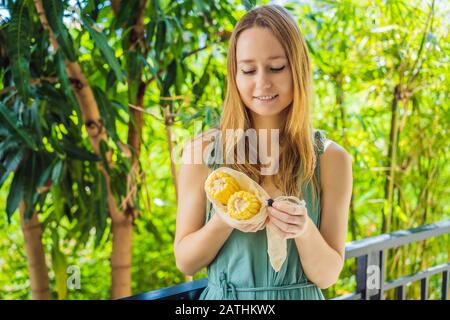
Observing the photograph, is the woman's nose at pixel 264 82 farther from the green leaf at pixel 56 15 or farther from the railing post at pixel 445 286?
the railing post at pixel 445 286

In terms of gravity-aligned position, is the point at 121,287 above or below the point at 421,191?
below

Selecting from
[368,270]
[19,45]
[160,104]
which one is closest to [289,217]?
[19,45]

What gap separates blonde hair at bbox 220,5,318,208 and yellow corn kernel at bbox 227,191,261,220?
0.34ft

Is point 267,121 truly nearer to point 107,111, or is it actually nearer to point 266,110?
point 266,110

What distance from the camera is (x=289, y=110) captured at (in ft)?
2.46

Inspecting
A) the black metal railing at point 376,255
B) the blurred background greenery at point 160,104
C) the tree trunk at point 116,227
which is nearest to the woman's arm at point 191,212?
the blurred background greenery at point 160,104

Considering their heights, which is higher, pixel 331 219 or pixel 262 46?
pixel 262 46

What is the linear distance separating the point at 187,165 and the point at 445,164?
1.44 m

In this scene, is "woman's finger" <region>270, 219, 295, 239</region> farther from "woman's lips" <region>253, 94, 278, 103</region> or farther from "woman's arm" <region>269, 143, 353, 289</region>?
"woman's lips" <region>253, 94, 278, 103</region>

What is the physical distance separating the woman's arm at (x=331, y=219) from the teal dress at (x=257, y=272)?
0.05 feet

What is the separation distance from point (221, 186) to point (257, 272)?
16 cm

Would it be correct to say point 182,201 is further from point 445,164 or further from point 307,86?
point 445,164

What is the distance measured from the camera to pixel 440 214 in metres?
2.14
